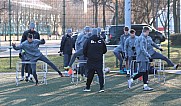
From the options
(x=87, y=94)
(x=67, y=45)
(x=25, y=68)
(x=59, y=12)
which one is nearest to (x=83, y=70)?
(x=67, y=45)

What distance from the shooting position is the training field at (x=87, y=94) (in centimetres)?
1037

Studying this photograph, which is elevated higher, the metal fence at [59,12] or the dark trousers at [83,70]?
the metal fence at [59,12]

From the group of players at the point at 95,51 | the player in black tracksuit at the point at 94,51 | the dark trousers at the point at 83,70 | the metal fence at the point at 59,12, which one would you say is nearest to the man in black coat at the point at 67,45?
the group of players at the point at 95,51

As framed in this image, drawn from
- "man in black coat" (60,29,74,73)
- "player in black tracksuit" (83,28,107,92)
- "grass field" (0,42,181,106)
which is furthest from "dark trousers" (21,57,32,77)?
"player in black tracksuit" (83,28,107,92)

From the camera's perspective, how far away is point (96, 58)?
1168cm

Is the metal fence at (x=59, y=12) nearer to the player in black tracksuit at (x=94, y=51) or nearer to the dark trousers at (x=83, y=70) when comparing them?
the dark trousers at (x=83, y=70)

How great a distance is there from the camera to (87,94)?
11656 millimetres

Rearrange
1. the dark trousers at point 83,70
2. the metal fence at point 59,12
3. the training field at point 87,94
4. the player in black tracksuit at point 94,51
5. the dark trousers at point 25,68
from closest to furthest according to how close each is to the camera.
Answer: the training field at point 87,94, the player in black tracksuit at point 94,51, the dark trousers at point 25,68, the dark trousers at point 83,70, the metal fence at point 59,12

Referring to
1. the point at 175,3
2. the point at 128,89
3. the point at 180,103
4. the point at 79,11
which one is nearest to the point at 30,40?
the point at 128,89

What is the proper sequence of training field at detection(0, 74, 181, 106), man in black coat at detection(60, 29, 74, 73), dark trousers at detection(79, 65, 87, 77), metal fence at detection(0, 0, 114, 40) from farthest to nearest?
metal fence at detection(0, 0, 114, 40) < man in black coat at detection(60, 29, 74, 73) < dark trousers at detection(79, 65, 87, 77) < training field at detection(0, 74, 181, 106)

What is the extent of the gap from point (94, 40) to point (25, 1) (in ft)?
33.1

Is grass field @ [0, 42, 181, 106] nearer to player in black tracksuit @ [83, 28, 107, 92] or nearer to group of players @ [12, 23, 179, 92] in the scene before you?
group of players @ [12, 23, 179, 92]

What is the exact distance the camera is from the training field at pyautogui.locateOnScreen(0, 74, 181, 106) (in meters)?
10.4

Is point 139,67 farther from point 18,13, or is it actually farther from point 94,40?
point 18,13
